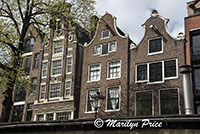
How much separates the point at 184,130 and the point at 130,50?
1547cm

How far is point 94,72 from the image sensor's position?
27.3 meters

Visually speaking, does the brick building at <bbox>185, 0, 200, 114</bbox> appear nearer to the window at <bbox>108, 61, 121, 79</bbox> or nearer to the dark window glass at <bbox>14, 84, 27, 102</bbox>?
the window at <bbox>108, 61, 121, 79</bbox>

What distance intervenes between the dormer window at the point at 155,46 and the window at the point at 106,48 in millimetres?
3596

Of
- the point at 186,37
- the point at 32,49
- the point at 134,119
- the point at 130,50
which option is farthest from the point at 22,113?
the point at 134,119

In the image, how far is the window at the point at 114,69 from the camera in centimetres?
2570

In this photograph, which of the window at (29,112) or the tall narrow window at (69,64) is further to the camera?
the window at (29,112)

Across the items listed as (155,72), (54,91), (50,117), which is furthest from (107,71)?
(50,117)

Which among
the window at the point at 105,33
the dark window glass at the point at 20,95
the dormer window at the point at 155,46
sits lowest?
the dark window glass at the point at 20,95

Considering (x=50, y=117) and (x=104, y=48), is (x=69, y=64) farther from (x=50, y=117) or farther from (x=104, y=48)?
(x=50, y=117)

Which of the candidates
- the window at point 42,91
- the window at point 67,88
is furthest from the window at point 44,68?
the window at point 67,88

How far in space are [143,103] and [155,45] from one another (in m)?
5.24

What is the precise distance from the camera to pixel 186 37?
23.7 meters

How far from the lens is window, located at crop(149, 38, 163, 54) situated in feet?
78.9

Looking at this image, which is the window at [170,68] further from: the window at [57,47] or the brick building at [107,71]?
the window at [57,47]
